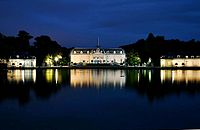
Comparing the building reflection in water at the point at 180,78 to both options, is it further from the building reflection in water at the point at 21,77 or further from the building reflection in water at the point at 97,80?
the building reflection in water at the point at 21,77

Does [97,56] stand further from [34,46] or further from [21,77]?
[21,77]

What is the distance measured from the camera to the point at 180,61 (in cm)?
10150

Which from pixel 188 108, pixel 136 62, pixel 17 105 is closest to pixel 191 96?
pixel 188 108

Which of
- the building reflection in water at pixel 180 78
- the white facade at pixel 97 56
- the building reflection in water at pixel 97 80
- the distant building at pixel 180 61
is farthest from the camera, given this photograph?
the white facade at pixel 97 56

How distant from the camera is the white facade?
132 metres

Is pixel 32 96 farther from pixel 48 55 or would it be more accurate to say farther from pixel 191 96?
pixel 48 55

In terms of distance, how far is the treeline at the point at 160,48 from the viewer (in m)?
95.4

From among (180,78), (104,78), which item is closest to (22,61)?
(104,78)

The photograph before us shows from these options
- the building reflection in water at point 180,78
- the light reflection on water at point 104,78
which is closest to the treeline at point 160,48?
the building reflection in water at point 180,78

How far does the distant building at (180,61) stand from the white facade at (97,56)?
32.5m

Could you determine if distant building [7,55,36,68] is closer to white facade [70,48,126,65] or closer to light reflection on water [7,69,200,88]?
white facade [70,48,126,65]

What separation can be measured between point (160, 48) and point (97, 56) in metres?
37.1

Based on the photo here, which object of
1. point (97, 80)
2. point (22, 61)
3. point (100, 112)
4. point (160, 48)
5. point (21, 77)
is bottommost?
point (100, 112)

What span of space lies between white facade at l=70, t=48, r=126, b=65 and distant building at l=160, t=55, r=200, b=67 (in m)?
32.5
